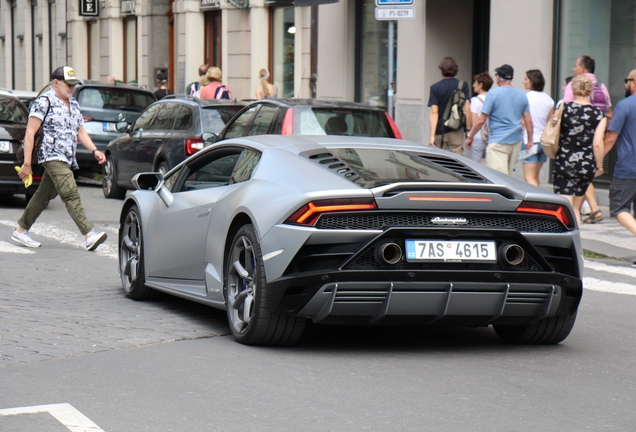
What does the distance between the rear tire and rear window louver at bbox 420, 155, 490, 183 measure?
0.91 meters

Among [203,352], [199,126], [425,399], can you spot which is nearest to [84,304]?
[203,352]

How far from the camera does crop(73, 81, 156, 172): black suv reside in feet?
65.8

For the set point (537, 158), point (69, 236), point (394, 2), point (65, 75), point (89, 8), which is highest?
point (89, 8)

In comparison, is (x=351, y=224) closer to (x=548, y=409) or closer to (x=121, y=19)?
(x=548, y=409)

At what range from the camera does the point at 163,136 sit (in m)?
16.2

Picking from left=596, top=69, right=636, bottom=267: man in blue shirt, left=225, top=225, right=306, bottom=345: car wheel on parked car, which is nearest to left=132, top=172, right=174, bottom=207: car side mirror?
left=225, top=225, right=306, bottom=345: car wheel on parked car

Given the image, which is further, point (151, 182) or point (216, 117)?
point (216, 117)

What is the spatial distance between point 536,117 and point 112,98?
8.71m

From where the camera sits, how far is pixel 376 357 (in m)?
6.34

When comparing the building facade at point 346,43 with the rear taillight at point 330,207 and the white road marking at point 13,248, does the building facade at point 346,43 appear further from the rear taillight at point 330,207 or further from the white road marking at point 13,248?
the rear taillight at point 330,207

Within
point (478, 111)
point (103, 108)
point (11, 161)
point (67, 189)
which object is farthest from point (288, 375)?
point (103, 108)

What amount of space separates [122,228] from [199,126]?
691 cm

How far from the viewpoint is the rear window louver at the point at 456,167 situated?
6.59 m

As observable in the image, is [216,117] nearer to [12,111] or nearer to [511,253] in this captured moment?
[12,111]
